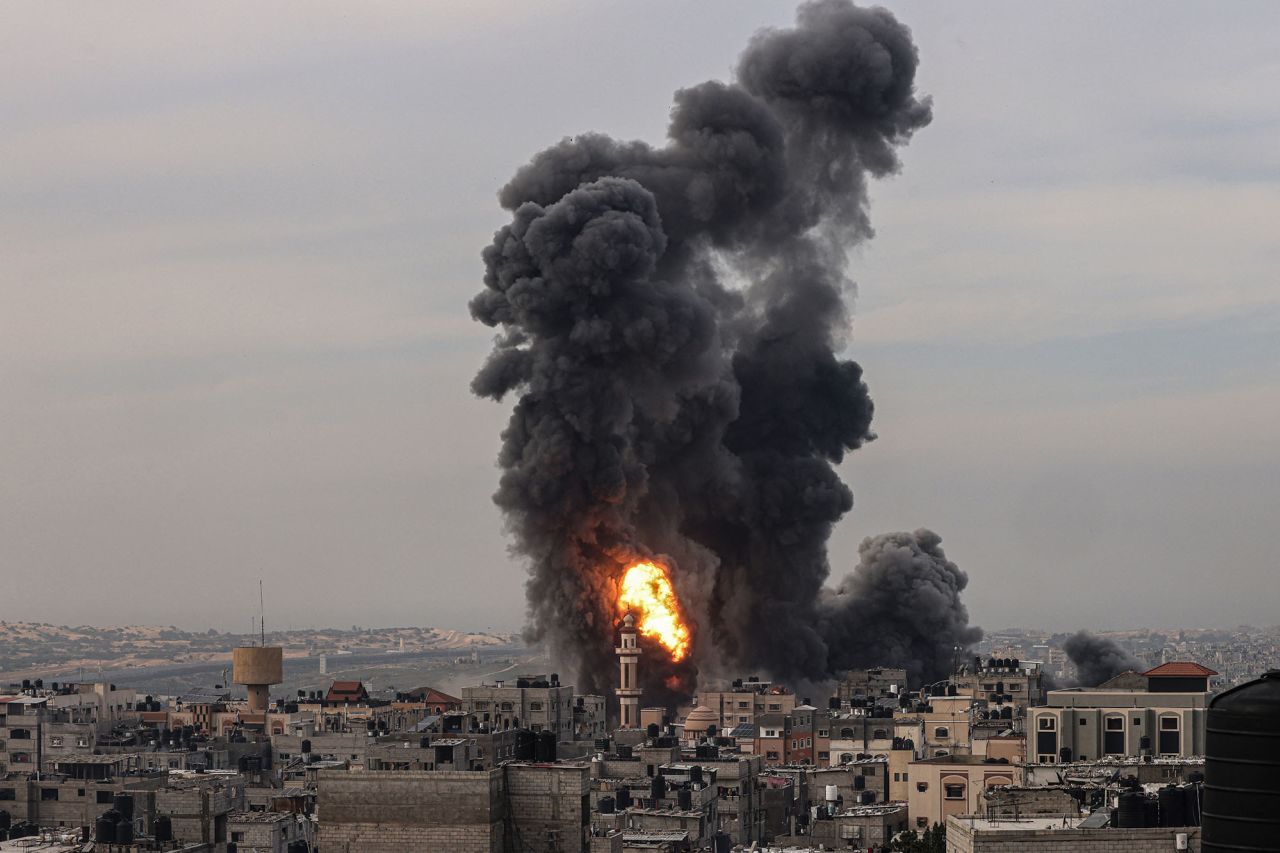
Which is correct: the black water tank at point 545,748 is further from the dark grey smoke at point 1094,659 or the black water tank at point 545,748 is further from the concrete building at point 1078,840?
the dark grey smoke at point 1094,659

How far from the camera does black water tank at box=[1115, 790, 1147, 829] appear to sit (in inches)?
1983

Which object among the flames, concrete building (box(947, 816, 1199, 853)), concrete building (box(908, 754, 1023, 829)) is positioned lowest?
concrete building (box(908, 754, 1023, 829))

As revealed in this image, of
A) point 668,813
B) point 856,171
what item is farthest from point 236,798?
point 856,171

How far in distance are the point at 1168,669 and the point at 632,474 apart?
5369 centimetres

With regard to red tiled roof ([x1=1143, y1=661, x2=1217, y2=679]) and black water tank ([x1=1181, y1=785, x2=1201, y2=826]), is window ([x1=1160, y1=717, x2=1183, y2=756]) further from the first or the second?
black water tank ([x1=1181, y1=785, x2=1201, y2=826])

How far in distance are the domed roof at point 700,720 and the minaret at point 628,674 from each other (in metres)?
3.06

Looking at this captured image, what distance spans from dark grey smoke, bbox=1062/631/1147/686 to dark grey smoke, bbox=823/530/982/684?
7.09 m

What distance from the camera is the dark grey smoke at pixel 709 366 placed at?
142750 millimetres

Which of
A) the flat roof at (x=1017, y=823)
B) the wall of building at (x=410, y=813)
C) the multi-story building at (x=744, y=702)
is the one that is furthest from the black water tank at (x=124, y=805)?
the multi-story building at (x=744, y=702)

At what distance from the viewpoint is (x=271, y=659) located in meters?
172

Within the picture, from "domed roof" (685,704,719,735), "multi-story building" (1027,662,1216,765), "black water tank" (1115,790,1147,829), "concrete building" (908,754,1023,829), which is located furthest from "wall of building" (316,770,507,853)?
"domed roof" (685,704,719,735)

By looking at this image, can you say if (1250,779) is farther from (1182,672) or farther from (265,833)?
(1182,672)

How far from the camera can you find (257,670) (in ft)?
557

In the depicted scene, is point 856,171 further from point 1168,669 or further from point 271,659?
point 1168,669
